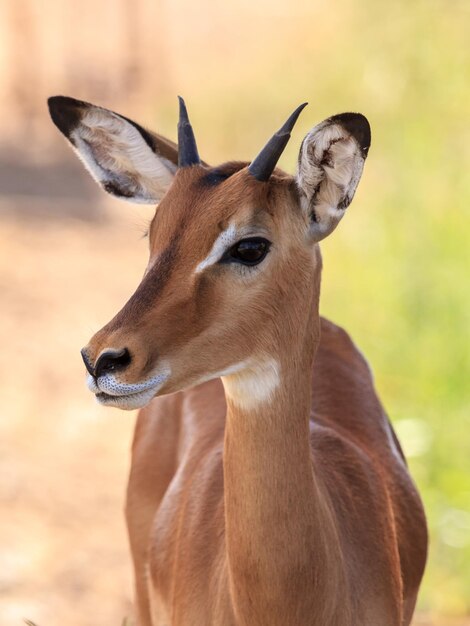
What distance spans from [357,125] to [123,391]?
0.90 meters

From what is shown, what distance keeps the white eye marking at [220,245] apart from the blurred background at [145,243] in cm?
278

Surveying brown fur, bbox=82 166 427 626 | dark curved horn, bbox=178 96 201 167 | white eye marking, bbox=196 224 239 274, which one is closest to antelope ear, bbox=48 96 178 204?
dark curved horn, bbox=178 96 201 167

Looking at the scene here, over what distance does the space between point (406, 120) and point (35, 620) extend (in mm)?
5365

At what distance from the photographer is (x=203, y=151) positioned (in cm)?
1152

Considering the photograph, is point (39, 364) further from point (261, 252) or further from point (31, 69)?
point (31, 69)

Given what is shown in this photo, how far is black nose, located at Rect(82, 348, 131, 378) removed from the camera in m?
3.10

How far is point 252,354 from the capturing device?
341 cm

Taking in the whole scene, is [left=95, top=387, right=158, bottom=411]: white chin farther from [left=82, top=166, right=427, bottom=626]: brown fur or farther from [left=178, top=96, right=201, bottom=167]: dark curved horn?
[left=178, top=96, right=201, bottom=167]: dark curved horn

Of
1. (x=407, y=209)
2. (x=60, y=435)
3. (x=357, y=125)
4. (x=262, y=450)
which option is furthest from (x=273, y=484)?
(x=407, y=209)

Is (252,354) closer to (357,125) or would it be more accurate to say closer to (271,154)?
(271,154)

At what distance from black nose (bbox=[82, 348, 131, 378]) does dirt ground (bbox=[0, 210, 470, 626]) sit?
2.68 metres

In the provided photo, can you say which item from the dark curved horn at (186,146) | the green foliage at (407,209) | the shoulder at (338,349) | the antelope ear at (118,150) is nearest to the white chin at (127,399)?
the dark curved horn at (186,146)

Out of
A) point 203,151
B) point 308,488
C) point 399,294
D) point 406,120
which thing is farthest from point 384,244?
point 308,488

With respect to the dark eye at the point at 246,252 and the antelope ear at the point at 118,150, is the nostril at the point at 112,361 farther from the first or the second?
the antelope ear at the point at 118,150
